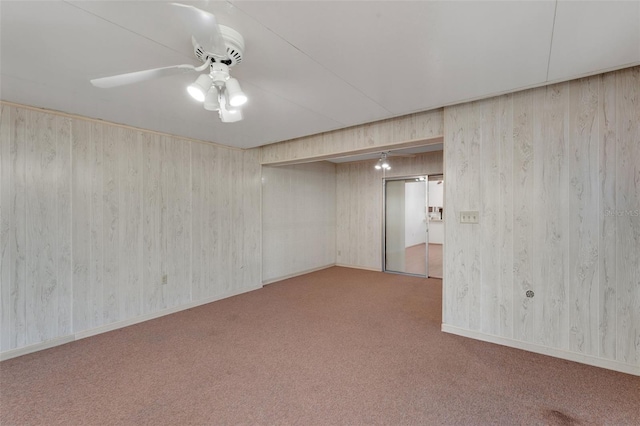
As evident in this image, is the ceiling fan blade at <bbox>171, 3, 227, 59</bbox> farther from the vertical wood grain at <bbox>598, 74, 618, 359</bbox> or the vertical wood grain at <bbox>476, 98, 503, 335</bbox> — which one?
the vertical wood grain at <bbox>598, 74, 618, 359</bbox>

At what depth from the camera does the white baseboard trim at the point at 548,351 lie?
233cm

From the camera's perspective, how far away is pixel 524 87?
2484mm

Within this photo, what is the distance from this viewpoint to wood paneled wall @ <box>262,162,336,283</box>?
17.6 feet

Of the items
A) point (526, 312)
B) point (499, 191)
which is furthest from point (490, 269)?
point (499, 191)

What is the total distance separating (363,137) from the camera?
368cm

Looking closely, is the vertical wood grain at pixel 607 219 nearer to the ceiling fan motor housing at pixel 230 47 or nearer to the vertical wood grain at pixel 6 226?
the ceiling fan motor housing at pixel 230 47

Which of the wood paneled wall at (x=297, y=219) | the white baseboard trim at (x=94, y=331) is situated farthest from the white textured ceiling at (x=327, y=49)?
the wood paneled wall at (x=297, y=219)

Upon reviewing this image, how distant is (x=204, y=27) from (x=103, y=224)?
300cm

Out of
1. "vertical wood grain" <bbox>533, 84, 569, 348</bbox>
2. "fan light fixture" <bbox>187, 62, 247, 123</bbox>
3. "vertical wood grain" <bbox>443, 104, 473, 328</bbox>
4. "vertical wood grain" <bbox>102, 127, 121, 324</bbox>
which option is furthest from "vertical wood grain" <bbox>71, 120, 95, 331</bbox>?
"vertical wood grain" <bbox>533, 84, 569, 348</bbox>

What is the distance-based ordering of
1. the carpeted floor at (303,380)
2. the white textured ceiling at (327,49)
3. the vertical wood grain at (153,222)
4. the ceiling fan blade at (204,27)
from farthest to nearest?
1. the vertical wood grain at (153,222)
2. the carpeted floor at (303,380)
3. the white textured ceiling at (327,49)
4. the ceiling fan blade at (204,27)

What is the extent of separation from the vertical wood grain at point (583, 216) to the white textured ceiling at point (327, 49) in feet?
1.21

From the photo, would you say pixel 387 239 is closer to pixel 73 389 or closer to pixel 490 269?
pixel 490 269

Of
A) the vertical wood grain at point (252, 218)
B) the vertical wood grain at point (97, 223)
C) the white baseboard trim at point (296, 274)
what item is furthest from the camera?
the white baseboard trim at point (296, 274)

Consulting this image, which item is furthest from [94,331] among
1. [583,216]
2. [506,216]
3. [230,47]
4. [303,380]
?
[583,216]
